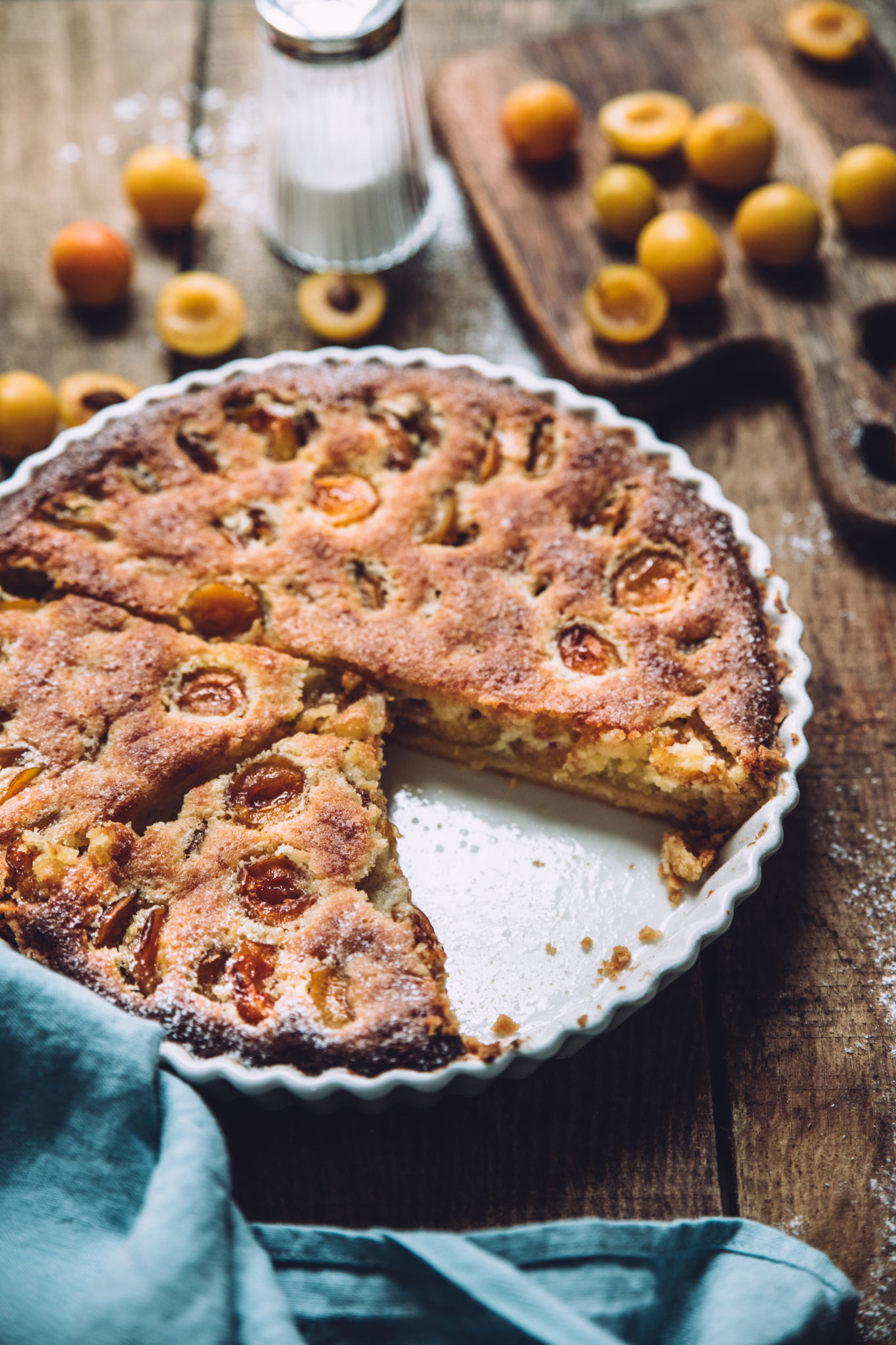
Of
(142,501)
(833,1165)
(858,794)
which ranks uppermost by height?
(142,501)

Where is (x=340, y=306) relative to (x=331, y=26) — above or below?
below

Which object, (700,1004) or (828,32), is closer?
(700,1004)

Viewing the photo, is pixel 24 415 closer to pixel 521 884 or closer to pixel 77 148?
pixel 77 148

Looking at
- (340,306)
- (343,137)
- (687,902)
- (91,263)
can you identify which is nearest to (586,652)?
(687,902)

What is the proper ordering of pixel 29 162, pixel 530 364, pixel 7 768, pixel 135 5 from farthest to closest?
pixel 135 5, pixel 29 162, pixel 530 364, pixel 7 768

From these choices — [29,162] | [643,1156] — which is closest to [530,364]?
[29,162]

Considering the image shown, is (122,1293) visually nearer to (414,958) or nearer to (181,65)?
(414,958)

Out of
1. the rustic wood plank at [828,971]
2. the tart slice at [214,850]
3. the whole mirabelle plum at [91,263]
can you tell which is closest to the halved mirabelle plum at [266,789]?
the tart slice at [214,850]
